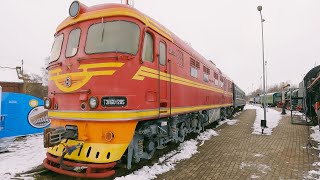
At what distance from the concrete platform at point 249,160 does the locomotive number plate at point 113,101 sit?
1911mm

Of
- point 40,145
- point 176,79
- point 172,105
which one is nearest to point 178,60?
point 176,79

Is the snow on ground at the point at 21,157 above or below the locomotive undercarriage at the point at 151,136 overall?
below

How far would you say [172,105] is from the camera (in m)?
7.31

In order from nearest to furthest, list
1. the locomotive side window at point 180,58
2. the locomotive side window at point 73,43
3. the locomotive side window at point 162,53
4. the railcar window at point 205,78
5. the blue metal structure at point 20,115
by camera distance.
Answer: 1. the locomotive side window at point 73,43
2. the locomotive side window at point 162,53
3. the locomotive side window at point 180,58
4. the blue metal structure at point 20,115
5. the railcar window at point 205,78

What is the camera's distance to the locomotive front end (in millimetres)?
5391

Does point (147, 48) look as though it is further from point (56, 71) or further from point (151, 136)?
point (56, 71)

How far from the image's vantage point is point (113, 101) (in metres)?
5.39

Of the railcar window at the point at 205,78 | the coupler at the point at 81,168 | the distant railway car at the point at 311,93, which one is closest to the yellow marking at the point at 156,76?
the railcar window at the point at 205,78

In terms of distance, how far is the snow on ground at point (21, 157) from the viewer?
630cm

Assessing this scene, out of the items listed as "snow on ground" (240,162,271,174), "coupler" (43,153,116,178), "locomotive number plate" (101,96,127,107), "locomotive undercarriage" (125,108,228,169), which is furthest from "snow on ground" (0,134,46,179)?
"snow on ground" (240,162,271,174)

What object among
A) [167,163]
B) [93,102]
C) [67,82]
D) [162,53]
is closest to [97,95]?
[93,102]

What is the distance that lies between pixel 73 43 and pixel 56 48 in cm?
82

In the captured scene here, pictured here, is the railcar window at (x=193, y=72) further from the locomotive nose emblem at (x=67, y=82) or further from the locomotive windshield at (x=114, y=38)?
the locomotive nose emblem at (x=67, y=82)

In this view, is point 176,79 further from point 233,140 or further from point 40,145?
point 40,145
